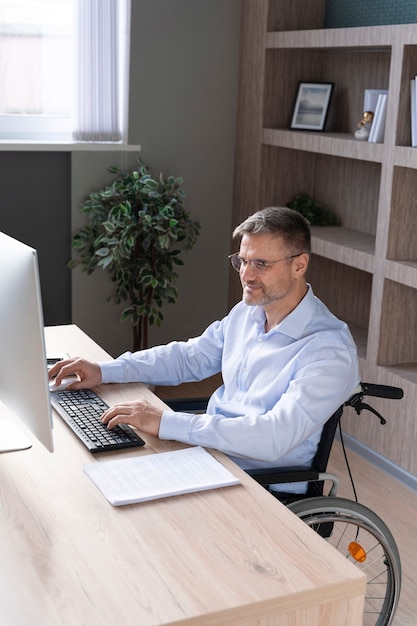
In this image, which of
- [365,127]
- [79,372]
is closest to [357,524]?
[79,372]

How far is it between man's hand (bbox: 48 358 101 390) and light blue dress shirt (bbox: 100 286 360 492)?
3cm

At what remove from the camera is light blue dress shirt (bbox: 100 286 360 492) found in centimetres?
202

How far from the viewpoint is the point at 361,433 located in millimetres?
3750

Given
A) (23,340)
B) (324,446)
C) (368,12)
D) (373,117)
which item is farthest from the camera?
(368,12)

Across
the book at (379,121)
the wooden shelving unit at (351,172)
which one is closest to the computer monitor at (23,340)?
the wooden shelving unit at (351,172)

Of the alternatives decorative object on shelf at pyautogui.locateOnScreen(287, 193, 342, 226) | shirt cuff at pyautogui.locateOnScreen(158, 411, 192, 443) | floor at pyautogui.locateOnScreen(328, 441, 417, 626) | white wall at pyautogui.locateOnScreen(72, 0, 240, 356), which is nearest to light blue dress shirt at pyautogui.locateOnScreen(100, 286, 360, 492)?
shirt cuff at pyautogui.locateOnScreen(158, 411, 192, 443)

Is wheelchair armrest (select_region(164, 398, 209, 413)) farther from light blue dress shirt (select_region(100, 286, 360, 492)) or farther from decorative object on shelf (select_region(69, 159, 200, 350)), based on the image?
decorative object on shelf (select_region(69, 159, 200, 350))

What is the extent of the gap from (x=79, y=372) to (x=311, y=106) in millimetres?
2329

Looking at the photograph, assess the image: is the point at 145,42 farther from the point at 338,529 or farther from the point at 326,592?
the point at 326,592

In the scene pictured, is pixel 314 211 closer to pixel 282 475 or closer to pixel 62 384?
pixel 62 384

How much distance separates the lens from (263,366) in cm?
231

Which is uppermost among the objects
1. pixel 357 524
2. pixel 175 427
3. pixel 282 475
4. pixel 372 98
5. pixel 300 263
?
pixel 372 98

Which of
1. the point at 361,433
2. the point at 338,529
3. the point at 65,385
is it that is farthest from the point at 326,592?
the point at 361,433

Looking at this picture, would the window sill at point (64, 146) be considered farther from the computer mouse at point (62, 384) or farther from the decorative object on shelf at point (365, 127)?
the computer mouse at point (62, 384)
